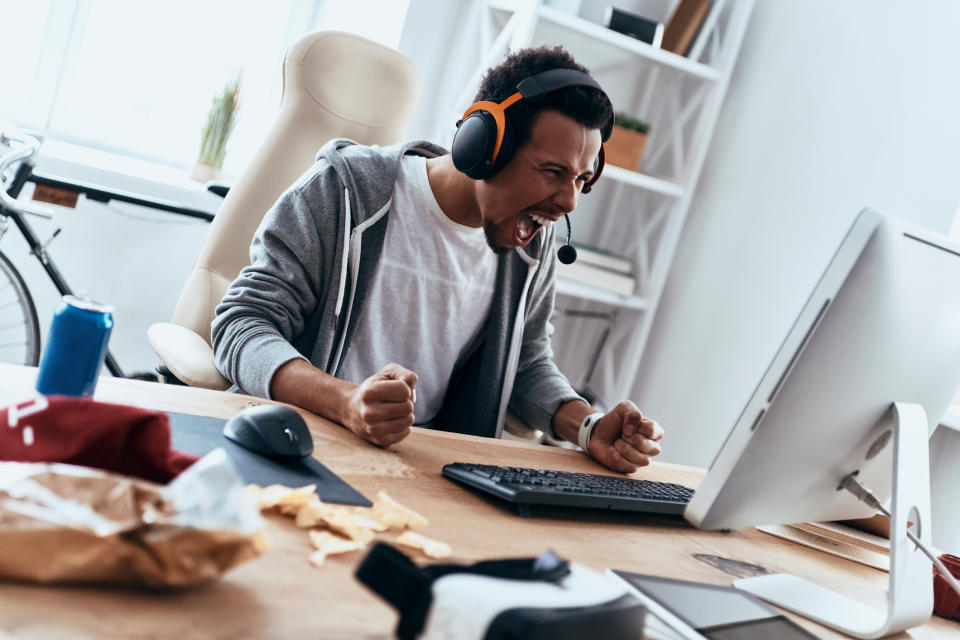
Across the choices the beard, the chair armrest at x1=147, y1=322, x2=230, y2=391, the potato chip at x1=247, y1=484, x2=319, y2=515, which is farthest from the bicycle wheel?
the potato chip at x1=247, y1=484, x2=319, y2=515

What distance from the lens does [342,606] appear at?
604 mm

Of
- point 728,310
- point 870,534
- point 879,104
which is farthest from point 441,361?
point 879,104

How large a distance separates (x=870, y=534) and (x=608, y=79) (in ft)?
5.98

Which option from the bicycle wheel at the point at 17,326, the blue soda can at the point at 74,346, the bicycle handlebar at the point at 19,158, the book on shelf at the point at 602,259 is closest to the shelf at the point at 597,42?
the book on shelf at the point at 602,259

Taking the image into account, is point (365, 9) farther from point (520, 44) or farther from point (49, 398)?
point (49, 398)

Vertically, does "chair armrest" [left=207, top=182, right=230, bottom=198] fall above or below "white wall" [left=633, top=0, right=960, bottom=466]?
below

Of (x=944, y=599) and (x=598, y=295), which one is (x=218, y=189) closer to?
(x=598, y=295)

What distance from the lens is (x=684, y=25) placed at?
2619 millimetres

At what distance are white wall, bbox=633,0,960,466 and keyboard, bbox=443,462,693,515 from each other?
3.62 feet

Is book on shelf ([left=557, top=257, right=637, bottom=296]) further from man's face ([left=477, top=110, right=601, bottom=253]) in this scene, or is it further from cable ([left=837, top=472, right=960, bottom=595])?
cable ([left=837, top=472, right=960, bottom=595])

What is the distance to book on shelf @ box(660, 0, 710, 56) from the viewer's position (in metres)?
2.60

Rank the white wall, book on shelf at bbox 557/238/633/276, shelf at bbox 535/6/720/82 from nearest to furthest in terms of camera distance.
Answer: the white wall < shelf at bbox 535/6/720/82 < book on shelf at bbox 557/238/633/276

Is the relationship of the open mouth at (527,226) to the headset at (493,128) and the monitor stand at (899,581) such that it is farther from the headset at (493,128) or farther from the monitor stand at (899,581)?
the monitor stand at (899,581)

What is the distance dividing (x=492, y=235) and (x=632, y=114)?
1549 mm
